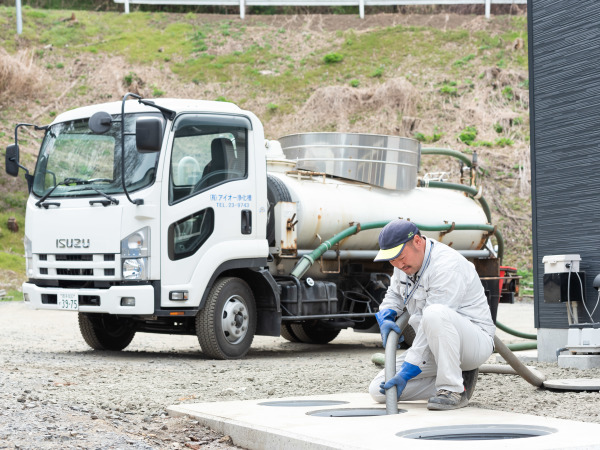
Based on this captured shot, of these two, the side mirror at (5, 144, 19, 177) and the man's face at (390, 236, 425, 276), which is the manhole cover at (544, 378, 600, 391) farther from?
the side mirror at (5, 144, 19, 177)

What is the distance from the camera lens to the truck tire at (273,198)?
1173cm

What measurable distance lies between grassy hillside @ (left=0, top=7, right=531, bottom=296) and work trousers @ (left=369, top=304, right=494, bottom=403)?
72.1ft

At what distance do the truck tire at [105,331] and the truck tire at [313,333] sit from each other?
10.0 ft

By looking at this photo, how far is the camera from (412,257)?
615 cm

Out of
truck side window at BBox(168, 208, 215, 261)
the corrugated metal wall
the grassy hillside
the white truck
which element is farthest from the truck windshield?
the grassy hillside

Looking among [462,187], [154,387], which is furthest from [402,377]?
[462,187]

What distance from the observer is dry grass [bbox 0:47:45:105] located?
116 ft

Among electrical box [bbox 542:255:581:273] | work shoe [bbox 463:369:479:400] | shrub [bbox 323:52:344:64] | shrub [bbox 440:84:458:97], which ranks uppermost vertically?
shrub [bbox 323:52:344:64]

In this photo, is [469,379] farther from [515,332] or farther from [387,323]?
[515,332]

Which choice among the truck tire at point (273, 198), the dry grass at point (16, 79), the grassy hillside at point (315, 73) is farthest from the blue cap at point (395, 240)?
the dry grass at point (16, 79)

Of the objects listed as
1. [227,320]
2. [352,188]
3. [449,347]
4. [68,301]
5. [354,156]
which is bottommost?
[227,320]

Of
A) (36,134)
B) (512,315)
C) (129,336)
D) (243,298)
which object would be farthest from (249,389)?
(36,134)

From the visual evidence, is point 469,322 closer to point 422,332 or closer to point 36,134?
point 422,332

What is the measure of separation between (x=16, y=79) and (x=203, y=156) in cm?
2769
